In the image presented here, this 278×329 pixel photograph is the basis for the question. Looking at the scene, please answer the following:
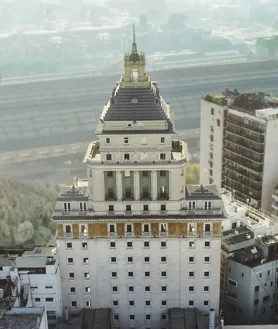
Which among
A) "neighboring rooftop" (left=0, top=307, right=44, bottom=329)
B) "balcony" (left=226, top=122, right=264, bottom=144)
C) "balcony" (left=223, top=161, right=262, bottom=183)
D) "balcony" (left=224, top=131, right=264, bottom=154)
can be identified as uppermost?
Result: "balcony" (left=226, top=122, right=264, bottom=144)

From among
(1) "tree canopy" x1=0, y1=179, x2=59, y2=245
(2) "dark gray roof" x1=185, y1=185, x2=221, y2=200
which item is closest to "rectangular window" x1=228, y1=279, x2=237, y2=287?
(2) "dark gray roof" x1=185, y1=185, x2=221, y2=200

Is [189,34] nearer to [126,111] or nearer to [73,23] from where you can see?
[73,23]

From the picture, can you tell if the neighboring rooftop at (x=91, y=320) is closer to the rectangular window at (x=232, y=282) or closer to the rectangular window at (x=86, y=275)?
the rectangular window at (x=86, y=275)

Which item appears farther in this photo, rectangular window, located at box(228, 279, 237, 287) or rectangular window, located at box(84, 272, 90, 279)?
rectangular window, located at box(228, 279, 237, 287)

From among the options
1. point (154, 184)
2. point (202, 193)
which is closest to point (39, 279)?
point (154, 184)

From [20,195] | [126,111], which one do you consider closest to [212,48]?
[20,195]

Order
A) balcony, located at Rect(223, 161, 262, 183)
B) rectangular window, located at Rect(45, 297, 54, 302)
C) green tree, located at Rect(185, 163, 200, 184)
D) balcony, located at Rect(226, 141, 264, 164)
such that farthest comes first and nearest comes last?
1. green tree, located at Rect(185, 163, 200, 184)
2. balcony, located at Rect(223, 161, 262, 183)
3. balcony, located at Rect(226, 141, 264, 164)
4. rectangular window, located at Rect(45, 297, 54, 302)

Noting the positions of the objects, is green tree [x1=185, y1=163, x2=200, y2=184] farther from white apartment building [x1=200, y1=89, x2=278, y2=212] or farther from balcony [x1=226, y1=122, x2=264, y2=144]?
balcony [x1=226, y1=122, x2=264, y2=144]
